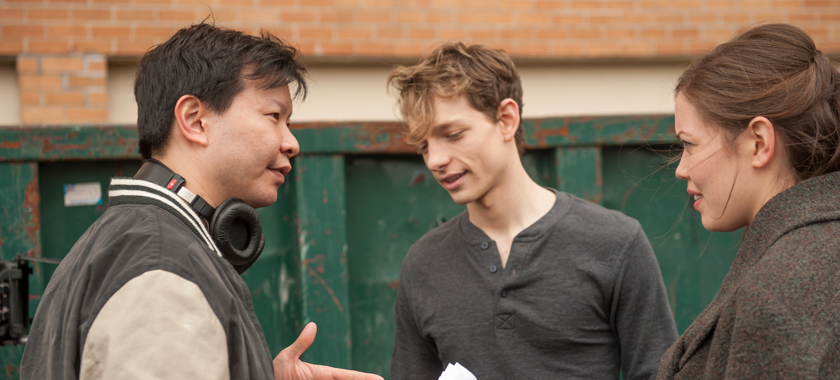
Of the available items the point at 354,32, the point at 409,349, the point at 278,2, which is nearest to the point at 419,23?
the point at 354,32

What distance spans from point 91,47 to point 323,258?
2461 mm

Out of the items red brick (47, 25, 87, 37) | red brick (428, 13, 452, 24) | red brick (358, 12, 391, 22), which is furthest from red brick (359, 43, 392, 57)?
red brick (47, 25, 87, 37)

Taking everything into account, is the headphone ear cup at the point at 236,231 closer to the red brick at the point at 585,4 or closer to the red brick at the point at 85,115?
the red brick at the point at 85,115

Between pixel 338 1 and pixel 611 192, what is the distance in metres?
2.35

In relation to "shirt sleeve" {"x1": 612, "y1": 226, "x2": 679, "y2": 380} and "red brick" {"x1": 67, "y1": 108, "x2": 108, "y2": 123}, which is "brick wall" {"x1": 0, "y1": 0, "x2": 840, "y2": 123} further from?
"shirt sleeve" {"x1": 612, "y1": 226, "x2": 679, "y2": 380}

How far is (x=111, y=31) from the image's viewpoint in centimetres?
366

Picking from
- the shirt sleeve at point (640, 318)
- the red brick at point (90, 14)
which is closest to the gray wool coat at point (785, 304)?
the shirt sleeve at point (640, 318)

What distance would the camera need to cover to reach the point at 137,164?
2182 millimetres

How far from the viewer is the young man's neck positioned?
1968 millimetres

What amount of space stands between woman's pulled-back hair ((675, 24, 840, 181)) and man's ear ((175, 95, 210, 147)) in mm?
1169

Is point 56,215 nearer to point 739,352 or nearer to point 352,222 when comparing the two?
point 352,222

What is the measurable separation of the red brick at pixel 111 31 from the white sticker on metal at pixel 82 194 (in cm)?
190

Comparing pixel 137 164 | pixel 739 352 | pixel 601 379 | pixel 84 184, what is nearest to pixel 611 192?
pixel 601 379

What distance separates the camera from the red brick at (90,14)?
361 centimetres
